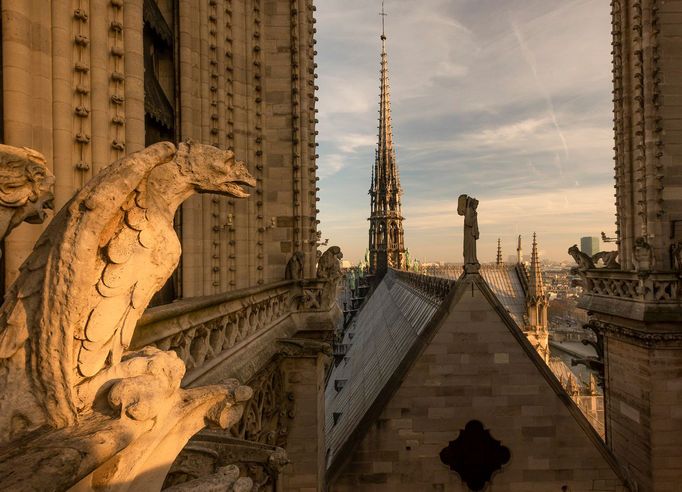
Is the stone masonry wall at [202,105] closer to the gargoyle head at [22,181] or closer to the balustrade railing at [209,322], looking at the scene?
the balustrade railing at [209,322]

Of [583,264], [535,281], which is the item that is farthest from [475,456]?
[535,281]

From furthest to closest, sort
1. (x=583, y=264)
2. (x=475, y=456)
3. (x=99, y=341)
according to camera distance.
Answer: (x=583, y=264) < (x=475, y=456) < (x=99, y=341)

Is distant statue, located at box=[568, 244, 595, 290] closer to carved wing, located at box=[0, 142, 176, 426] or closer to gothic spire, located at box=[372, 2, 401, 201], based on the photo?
carved wing, located at box=[0, 142, 176, 426]

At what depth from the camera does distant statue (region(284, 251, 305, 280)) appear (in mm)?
8992

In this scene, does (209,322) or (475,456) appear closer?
(209,322)

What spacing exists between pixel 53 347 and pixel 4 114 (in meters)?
3.19

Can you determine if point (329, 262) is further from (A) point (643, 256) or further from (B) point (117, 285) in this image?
(B) point (117, 285)

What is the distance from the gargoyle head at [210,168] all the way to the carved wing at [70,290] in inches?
9.1

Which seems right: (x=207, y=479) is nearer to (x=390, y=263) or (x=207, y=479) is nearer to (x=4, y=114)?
(x=4, y=114)

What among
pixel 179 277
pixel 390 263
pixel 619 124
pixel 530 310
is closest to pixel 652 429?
pixel 619 124

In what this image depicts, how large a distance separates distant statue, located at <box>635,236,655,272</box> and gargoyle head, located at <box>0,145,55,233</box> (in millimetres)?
9921

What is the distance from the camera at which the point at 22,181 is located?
2.02 meters

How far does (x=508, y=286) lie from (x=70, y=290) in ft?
132

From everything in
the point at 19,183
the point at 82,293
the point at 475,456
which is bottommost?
the point at 475,456
